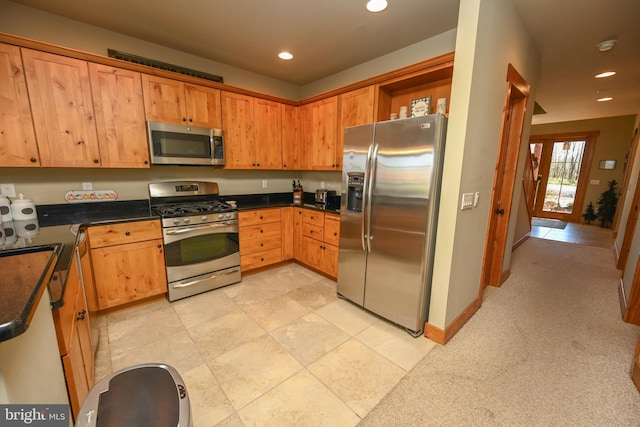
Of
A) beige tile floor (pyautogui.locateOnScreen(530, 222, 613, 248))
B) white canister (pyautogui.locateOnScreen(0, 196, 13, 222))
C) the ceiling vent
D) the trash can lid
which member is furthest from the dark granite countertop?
beige tile floor (pyautogui.locateOnScreen(530, 222, 613, 248))

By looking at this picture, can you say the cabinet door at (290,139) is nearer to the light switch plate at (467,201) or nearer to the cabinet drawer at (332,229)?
the cabinet drawer at (332,229)

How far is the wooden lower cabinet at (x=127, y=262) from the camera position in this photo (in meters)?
2.26

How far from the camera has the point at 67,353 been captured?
3.47 ft

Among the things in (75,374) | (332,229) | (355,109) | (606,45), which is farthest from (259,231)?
(606,45)

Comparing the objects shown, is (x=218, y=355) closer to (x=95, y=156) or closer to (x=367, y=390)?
(x=367, y=390)

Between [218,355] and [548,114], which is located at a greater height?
[548,114]

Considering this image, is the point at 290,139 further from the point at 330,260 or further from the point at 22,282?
the point at 22,282

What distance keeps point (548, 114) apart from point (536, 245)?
Answer: 3254 millimetres

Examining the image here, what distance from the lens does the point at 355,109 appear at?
290cm

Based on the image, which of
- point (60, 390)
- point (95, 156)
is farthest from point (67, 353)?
point (95, 156)

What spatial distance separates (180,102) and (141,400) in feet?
8.96

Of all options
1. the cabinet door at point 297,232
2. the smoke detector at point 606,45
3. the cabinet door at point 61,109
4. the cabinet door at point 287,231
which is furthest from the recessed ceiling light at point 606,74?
the cabinet door at point 61,109

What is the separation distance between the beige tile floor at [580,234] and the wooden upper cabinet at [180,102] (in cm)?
656

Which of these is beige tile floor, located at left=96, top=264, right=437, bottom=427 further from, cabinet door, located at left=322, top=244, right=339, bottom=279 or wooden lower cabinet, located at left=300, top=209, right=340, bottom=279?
wooden lower cabinet, located at left=300, top=209, right=340, bottom=279
